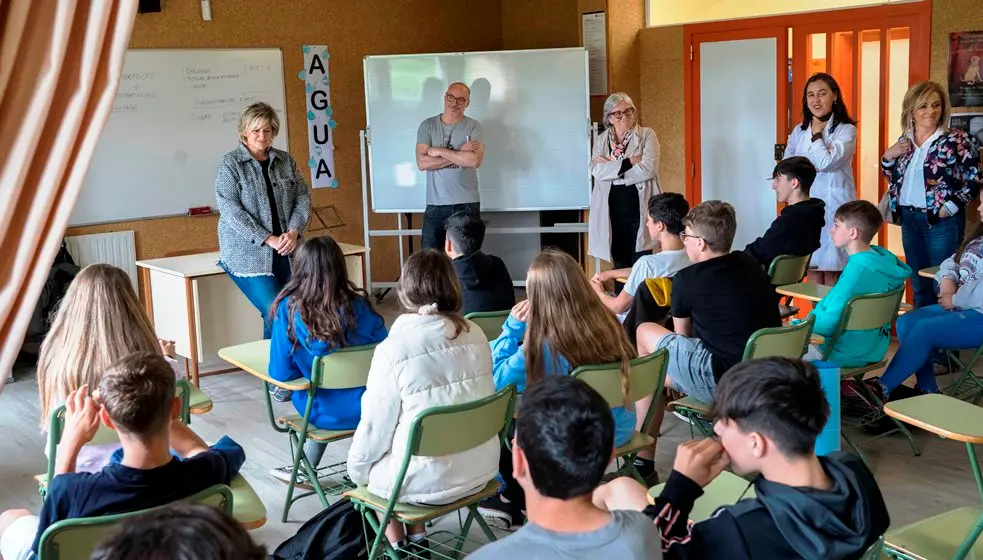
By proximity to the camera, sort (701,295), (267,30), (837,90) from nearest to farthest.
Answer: (701,295) → (837,90) → (267,30)

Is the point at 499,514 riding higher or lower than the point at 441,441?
lower

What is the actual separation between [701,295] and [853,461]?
5.80 feet

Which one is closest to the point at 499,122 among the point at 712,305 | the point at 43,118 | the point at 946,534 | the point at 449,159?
the point at 449,159

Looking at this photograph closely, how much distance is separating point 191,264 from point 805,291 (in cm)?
310

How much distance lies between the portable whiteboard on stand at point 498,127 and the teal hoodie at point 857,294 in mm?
3243

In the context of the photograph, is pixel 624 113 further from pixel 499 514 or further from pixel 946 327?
pixel 499 514

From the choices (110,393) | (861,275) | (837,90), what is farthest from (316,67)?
(110,393)

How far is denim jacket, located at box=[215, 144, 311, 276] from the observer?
4879mm

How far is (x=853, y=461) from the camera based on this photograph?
1.80m

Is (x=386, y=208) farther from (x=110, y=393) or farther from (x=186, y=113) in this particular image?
(x=110, y=393)

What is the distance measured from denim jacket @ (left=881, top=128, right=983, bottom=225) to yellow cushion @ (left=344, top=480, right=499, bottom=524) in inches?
145

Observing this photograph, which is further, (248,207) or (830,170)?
(830,170)

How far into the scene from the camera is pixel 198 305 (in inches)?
201

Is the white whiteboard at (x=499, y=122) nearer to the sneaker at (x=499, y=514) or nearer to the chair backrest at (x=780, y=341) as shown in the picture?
the chair backrest at (x=780, y=341)
